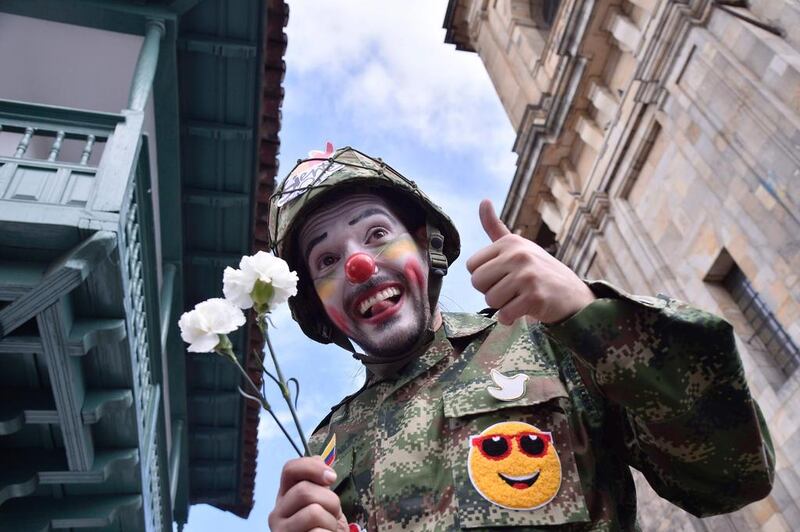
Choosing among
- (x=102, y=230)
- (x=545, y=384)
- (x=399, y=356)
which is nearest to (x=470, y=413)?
(x=545, y=384)

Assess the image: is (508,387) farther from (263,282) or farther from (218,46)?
(218,46)

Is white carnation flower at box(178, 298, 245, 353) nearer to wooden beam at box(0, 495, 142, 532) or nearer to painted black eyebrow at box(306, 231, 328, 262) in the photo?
painted black eyebrow at box(306, 231, 328, 262)

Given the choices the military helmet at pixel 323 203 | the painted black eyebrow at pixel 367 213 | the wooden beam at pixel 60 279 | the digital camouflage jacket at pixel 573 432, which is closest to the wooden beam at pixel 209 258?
the wooden beam at pixel 60 279

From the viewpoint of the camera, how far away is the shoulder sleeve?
5.57ft

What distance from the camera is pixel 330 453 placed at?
2.58 meters

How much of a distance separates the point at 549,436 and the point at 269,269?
1.01m

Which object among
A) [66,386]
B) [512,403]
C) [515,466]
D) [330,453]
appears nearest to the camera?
[515,466]

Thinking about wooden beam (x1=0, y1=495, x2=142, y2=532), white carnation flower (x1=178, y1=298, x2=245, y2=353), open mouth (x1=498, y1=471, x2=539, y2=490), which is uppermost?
white carnation flower (x1=178, y1=298, x2=245, y2=353)

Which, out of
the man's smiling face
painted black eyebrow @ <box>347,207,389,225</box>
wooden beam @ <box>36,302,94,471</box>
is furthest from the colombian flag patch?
wooden beam @ <box>36,302,94,471</box>

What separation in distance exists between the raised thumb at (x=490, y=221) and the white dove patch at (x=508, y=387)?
1.71 feet

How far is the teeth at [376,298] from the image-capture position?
8.68ft

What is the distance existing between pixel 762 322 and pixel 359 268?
29.7ft

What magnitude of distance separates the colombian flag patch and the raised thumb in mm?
1185

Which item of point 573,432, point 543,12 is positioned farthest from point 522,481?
point 543,12
